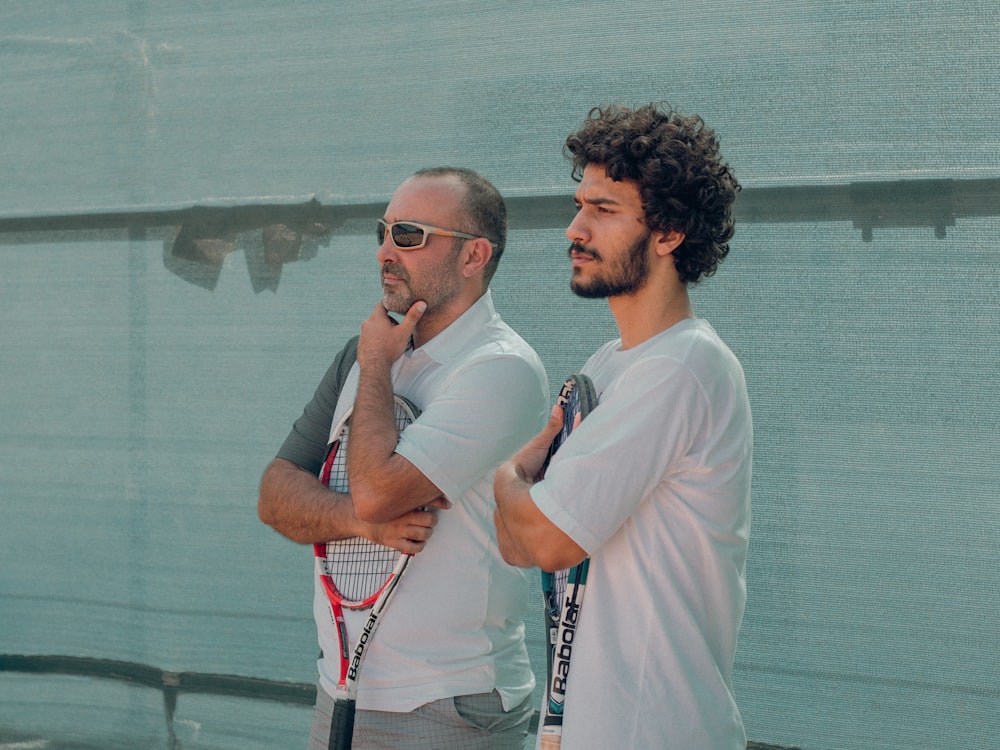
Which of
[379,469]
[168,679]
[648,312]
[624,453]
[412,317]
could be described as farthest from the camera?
[168,679]

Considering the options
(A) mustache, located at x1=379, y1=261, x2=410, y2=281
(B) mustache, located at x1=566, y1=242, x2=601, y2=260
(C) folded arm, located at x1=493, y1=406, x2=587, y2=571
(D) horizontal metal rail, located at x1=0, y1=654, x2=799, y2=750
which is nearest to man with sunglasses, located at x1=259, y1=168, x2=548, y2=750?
(A) mustache, located at x1=379, y1=261, x2=410, y2=281

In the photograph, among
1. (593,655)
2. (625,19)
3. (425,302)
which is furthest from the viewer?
(625,19)

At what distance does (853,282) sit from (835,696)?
0.95 m

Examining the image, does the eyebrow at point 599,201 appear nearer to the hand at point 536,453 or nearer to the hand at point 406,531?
the hand at point 536,453

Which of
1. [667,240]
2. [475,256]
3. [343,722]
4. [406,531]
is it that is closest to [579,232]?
[667,240]

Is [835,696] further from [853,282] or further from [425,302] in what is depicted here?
[425,302]

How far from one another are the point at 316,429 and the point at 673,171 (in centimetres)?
94

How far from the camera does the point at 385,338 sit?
2219 millimetres

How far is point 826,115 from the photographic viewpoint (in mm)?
2633

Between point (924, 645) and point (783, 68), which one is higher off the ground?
point (783, 68)

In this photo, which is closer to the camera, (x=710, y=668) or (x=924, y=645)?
(x=710, y=668)

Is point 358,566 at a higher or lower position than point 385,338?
lower

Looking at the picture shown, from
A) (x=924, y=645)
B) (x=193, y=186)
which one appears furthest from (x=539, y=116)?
(x=924, y=645)

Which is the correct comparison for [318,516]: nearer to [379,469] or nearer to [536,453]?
[379,469]
